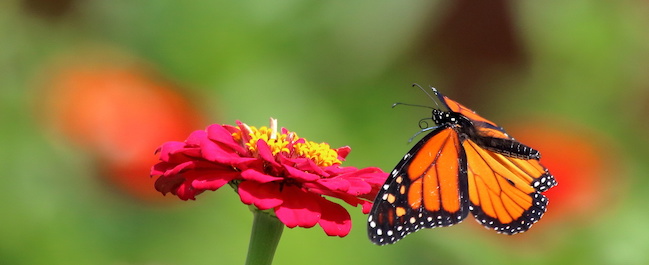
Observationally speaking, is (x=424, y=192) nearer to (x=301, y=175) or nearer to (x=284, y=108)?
(x=301, y=175)

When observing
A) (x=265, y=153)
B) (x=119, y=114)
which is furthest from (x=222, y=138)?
(x=119, y=114)

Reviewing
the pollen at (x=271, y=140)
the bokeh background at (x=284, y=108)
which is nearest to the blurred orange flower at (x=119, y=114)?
the bokeh background at (x=284, y=108)

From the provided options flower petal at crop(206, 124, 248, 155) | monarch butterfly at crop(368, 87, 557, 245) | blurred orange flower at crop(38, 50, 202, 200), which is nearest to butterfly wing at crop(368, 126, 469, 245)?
monarch butterfly at crop(368, 87, 557, 245)

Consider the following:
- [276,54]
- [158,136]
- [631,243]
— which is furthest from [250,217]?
[631,243]

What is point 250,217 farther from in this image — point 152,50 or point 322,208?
point 322,208

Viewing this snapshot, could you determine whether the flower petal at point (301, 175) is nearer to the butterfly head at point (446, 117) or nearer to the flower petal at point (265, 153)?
the flower petal at point (265, 153)

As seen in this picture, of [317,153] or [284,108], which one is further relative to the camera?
[284,108]

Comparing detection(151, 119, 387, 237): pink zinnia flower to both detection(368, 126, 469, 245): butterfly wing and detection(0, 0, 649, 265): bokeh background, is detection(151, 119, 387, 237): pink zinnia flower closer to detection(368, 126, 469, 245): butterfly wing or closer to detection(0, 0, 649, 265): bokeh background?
detection(368, 126, 469, 245): butterfly wing
